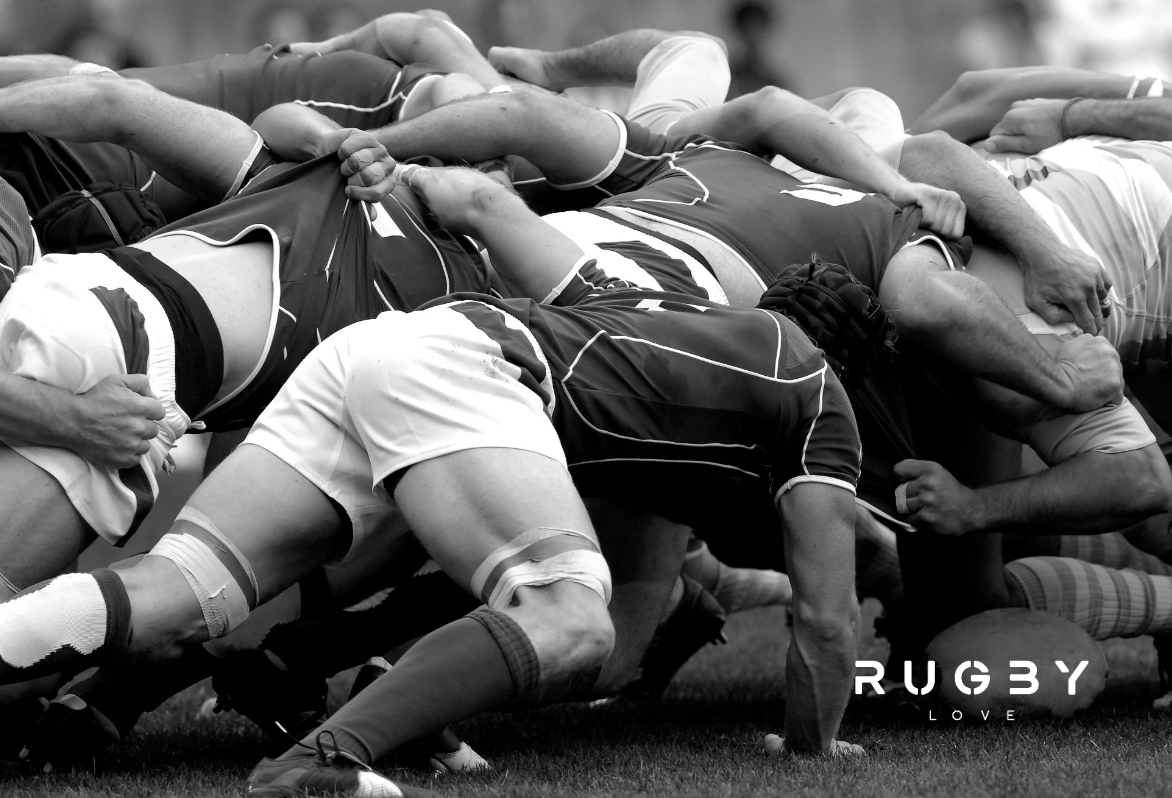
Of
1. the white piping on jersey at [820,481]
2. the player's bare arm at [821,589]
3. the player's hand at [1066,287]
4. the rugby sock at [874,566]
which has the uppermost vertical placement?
the player's hand at [1066,287]

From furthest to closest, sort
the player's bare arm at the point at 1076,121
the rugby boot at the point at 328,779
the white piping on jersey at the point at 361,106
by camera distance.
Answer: the player's bare arm at the point at 1076,121 → the white piping on jersey at the point at 361,106 → the rugby boot at the point at 328,779

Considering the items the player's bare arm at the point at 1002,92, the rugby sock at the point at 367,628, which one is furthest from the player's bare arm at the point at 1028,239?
the rugby sock at the point at 367,628

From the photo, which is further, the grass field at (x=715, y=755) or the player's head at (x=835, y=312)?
the player's head at (x=835, y=312)

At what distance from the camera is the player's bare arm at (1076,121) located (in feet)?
12.3

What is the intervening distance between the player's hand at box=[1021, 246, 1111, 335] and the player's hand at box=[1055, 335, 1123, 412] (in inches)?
3.5

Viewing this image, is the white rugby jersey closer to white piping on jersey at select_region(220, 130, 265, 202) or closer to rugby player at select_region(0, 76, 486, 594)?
rugby player at select_region(0, 76, 486, 594)

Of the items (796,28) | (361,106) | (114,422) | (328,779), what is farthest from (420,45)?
(796,28)

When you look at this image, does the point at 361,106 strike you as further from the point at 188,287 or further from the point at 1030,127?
the point at 1030,127

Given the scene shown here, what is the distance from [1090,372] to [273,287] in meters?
1.70

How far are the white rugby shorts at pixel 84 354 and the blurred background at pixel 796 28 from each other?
5.20 m

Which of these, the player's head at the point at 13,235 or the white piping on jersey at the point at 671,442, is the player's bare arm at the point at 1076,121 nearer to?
the white piping on jersey at the point at 671,442

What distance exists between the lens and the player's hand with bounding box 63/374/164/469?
88.9 inches

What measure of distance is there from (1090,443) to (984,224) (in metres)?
0.59

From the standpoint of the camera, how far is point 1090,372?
2.92 metres
